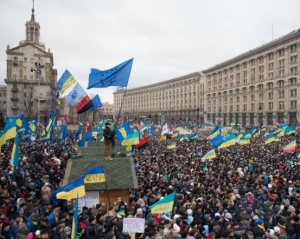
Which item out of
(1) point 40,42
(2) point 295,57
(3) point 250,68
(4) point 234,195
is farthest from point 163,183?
(1) point 40,42

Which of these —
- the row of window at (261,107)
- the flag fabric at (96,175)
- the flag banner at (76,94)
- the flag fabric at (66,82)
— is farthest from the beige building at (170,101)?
the flag fabric at (96,175)

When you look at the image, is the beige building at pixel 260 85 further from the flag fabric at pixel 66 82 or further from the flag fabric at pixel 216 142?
the flag fabric at pixel 66 82

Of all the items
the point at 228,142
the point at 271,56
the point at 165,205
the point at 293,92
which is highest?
the point at 271,56

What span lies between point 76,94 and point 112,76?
4036 mm

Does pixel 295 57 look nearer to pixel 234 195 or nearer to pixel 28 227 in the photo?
pixel 234 195

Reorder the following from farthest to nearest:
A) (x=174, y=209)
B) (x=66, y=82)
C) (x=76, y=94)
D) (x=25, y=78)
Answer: (x=25, y=78)
(x=66, y=82)
(x=76, y=94)
(x=174, y=209)

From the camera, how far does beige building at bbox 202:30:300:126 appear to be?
208 feet

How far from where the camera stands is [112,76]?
1478 cm

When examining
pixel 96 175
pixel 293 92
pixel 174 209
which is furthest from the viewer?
pixel 293 92

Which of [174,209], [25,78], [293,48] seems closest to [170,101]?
[25,78]

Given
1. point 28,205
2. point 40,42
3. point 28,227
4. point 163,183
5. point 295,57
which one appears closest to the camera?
point 28,227

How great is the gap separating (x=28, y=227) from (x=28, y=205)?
2.12 m

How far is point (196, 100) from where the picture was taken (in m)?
106

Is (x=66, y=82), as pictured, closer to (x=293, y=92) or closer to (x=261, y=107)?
(x=293, y=92)
